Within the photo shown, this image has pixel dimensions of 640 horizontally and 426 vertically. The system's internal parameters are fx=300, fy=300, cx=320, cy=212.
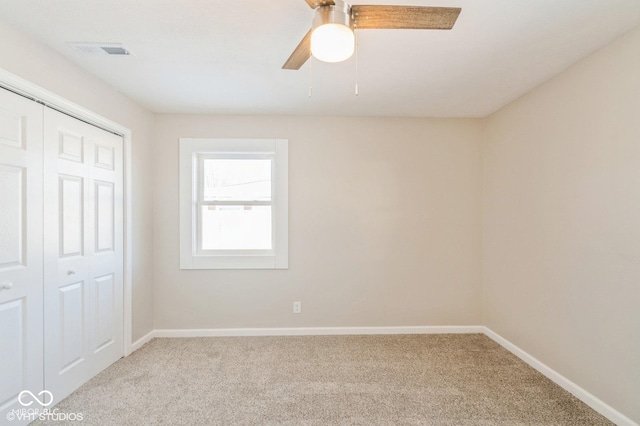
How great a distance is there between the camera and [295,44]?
1.97m

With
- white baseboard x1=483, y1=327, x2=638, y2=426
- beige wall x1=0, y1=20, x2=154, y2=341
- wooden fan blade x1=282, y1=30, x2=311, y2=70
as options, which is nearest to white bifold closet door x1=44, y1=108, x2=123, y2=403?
beige wall x1=0, y1=20, x2=154, y2=341

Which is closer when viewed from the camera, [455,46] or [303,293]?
[455,46]

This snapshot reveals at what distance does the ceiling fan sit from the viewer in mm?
1239

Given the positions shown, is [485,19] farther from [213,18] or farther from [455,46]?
[213,18]

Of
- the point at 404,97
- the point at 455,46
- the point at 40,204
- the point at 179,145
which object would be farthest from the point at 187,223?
the point at 455,46

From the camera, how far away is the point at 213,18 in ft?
5.57

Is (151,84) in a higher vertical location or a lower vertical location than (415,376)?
higher

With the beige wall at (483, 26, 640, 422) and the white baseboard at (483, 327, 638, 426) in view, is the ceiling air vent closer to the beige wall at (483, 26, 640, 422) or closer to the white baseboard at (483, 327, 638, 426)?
the beige wall at (483, 26, 640, 422)

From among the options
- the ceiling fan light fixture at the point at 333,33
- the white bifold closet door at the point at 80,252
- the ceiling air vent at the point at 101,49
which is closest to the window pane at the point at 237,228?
the white bifold closet door at the point at 80,252

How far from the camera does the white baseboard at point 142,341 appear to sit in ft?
9.49

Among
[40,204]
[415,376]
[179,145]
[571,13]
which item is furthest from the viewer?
[179,145]

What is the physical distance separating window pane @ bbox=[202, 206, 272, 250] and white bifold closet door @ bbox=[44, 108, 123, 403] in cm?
85

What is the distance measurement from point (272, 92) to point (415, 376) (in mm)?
2709

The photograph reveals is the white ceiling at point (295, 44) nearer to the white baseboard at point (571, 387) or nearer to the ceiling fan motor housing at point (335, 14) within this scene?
the ceiling fan motor housing at point (335, 14)
